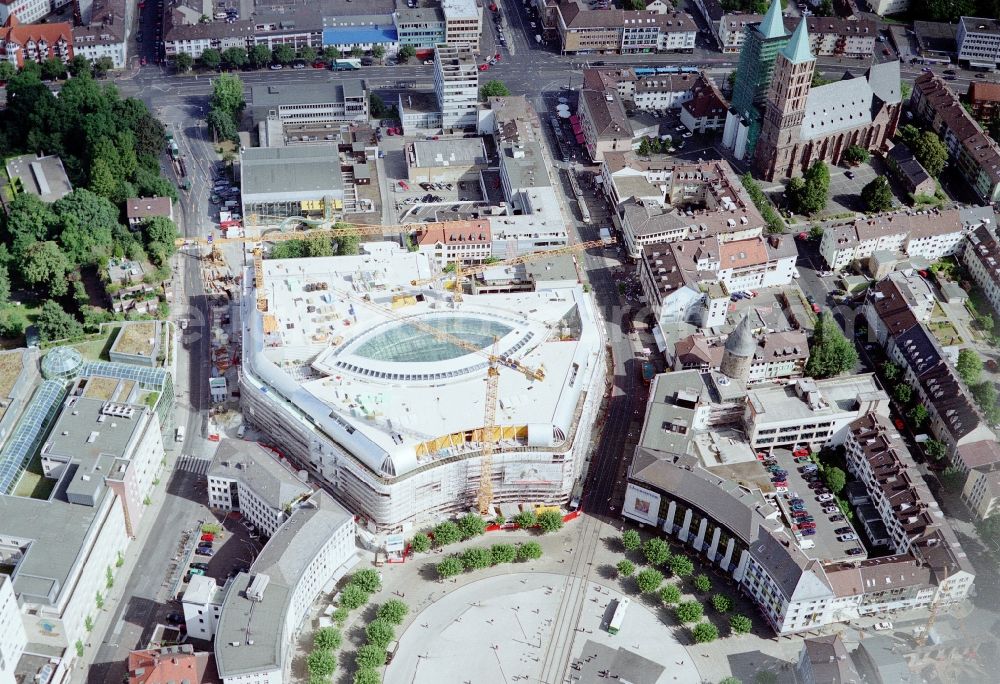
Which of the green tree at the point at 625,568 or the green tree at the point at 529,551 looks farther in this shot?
the green tree at the point at 529,551

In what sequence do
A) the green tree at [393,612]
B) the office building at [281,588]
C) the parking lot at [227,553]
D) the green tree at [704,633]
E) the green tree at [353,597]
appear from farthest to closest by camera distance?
the parking lot at [227,553], the green tree at [353,597], the green tree at [393,612], the green tree at [704,633], the office building at [281,588]

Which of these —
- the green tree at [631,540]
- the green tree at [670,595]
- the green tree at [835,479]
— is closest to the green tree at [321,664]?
the green tree at [631,540]

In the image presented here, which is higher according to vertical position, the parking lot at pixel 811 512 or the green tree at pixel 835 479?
the green tree at pixel 835 479

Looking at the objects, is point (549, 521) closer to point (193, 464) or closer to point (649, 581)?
point (649, 581)

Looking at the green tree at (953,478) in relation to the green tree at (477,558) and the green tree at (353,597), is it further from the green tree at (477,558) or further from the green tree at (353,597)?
the green tree at (353,597)

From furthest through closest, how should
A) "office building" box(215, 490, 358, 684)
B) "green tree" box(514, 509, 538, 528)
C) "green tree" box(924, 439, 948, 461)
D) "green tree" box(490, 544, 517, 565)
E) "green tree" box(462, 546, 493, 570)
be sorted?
"green tree" box(924, 439, 948, 461)
"green tree" box(514, 509, 538, 528)
"green tree" box(490, 544, 517, 565)
"green tree" box(462, 546, 493, 570)
"office building" box(215, 490, 358, 684)

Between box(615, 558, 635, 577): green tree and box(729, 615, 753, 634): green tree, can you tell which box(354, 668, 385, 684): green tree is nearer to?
box(615, 558, 635, 577): green tree

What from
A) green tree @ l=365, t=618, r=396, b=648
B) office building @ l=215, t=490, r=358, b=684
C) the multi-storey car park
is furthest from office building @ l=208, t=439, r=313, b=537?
green tree @ l=365, t=618, r=396, b=648
